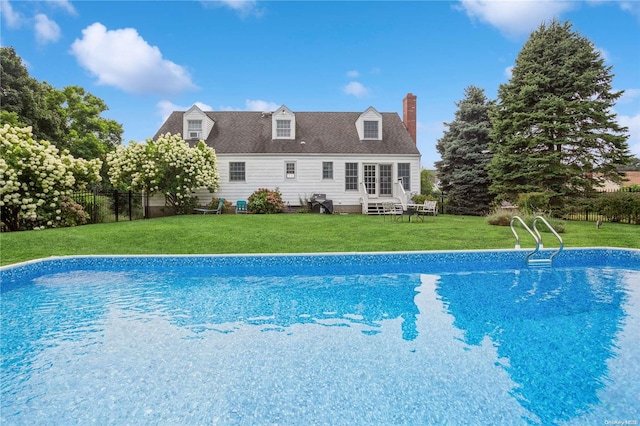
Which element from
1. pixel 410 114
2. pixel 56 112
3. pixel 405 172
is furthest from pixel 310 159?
pixel 56 112

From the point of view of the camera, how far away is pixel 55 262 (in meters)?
8.60

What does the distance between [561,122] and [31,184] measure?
77.0 ft

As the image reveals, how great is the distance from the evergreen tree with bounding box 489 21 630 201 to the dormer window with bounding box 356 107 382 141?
6.85m

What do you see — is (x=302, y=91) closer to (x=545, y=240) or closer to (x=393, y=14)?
(x=393, y=14)

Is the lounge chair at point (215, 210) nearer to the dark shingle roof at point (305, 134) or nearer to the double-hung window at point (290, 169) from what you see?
the dark shingle roof at point (305, 134)

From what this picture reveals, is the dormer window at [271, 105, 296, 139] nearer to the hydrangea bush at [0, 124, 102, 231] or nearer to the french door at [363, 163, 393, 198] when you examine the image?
the french door at [363, 163, 393, 198]

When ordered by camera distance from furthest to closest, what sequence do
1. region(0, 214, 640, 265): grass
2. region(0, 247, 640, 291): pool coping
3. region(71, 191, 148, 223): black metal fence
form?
region(71, 191, 148, 223): black metal fence < region(0, 214, 640, 265): grass < region(0, 247, 640, 291): pool coping

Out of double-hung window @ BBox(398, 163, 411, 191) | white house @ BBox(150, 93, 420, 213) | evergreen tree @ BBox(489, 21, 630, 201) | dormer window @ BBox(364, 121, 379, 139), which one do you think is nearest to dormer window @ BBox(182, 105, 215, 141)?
white house @ BBox(150, 93, 420, 213)

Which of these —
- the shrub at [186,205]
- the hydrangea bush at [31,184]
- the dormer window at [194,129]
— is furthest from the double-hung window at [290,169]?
the hydrangea bush at [31,184]

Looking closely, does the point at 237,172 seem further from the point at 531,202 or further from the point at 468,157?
the point at 531,202

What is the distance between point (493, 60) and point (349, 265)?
54.0 feet

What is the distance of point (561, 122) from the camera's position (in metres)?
19.9

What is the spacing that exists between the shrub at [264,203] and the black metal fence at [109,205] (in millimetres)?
5547

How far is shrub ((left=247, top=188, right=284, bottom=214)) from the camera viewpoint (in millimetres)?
20969
